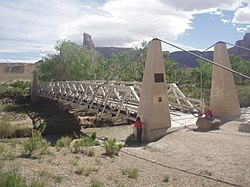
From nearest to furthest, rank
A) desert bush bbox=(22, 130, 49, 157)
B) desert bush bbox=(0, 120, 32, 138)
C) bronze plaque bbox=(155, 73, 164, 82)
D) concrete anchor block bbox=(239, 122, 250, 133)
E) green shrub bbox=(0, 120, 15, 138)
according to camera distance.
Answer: desert bush bbox=(22, 130, 49, 157)
concrete anchor block bbox=(239, 122, 250, 133)
bronze plaque bbox=(155, 73, 164, 82)
green shrub bbox=(0, 120, 15, 138)
desert bush bbox=(0, 120, 32, 138)

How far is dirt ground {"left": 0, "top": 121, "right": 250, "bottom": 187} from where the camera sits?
691 cm

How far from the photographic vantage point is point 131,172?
293 inches

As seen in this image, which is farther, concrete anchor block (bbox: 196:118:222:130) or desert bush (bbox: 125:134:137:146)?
desert bush (bbox: 125:134:137:146)

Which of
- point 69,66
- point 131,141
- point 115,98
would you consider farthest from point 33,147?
point 69,66

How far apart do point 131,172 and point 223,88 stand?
23.7 ft

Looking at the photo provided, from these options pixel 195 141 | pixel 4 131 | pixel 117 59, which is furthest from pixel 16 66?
pixel 195 141

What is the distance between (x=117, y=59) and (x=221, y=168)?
48.7 meters

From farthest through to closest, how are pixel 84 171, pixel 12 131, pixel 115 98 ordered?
1. pixel 12 131
2. pixel 115 98
3. pixel 84 171

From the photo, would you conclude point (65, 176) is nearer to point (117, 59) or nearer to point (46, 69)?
point (46, 69)

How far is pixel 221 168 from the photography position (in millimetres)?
7727

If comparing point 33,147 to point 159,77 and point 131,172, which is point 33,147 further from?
point 159,77

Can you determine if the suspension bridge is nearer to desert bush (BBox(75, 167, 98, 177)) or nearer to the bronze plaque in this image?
the bronze plaque

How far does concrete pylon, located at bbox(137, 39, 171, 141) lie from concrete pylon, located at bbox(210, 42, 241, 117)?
2747mm

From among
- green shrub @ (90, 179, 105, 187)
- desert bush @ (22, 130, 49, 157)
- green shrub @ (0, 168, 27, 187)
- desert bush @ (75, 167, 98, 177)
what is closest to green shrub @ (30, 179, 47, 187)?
green shrub @ (0, 168, 27, 187)
